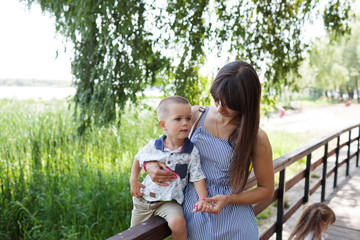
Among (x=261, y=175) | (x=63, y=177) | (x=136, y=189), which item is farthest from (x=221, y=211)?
(x=63, y=177)

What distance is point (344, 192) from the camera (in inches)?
177

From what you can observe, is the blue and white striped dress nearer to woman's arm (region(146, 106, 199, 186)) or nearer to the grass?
woman's arm (region(146, 106, 199, 186))

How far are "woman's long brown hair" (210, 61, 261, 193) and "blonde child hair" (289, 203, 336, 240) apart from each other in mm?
1360

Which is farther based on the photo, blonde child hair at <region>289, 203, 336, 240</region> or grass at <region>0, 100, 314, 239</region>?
grass at <region>0, 100, 314, 239</region>

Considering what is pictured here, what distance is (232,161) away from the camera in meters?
1.31

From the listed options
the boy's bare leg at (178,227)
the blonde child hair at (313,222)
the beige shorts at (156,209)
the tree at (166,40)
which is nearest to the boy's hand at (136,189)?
the beige shorts at (156,209)

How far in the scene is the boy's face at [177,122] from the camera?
1229 mm

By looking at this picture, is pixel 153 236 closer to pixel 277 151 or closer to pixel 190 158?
pixel 190 158

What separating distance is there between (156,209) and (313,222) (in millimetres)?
1568

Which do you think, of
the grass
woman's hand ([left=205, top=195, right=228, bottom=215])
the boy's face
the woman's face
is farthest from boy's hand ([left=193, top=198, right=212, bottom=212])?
the grass

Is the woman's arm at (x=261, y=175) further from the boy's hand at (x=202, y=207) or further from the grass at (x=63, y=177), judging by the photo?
the grass at (x=63, y=177)

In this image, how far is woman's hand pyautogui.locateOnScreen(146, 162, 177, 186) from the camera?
1.22 meters

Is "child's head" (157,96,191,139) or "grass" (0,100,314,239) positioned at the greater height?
"child's head" (157,96,191,139)

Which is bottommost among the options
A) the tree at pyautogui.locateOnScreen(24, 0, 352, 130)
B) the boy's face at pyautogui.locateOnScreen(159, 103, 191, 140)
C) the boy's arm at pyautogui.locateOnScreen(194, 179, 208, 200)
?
the boy's arm at pyautogui.locateOnScreen(194, 179, 208, 200)
